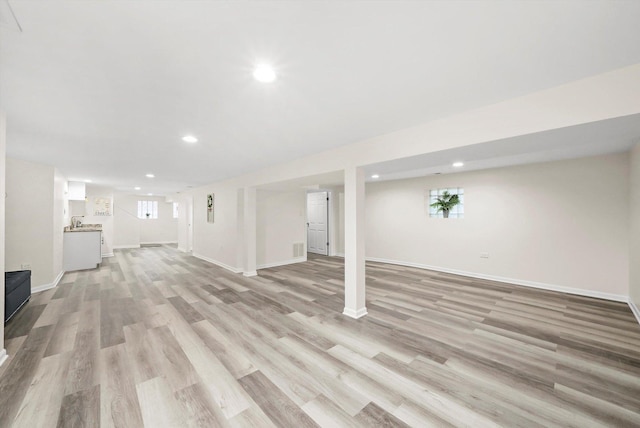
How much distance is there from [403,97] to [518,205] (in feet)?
14.1

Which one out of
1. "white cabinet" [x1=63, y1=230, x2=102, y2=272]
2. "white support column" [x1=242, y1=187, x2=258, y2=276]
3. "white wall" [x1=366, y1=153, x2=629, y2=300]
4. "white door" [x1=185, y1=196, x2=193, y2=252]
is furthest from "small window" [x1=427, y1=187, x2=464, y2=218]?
"white cabinet" [x1=63, y1=230, x2=102, y2=272]

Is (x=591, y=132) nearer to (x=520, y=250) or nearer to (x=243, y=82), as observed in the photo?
(x=243, y=82)

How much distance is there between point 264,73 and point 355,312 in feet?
9.58

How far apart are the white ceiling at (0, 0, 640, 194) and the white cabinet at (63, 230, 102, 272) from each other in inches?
187

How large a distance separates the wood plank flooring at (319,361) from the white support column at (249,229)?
1494 millimetres

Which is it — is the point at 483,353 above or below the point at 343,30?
below

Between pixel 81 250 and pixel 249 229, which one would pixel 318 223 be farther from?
pixel 81 250

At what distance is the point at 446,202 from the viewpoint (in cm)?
568

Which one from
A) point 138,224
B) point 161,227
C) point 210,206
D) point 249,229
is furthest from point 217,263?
point 161,227

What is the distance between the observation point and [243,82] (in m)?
1.79

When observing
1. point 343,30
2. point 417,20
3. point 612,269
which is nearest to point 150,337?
point 343,30

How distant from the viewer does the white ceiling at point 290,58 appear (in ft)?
3.89

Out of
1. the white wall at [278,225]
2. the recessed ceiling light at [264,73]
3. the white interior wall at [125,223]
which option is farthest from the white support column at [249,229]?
the white interior wall at [125,223]

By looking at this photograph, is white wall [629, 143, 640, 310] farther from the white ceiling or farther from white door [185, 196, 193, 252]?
white door [185, 196, 193, 252]
